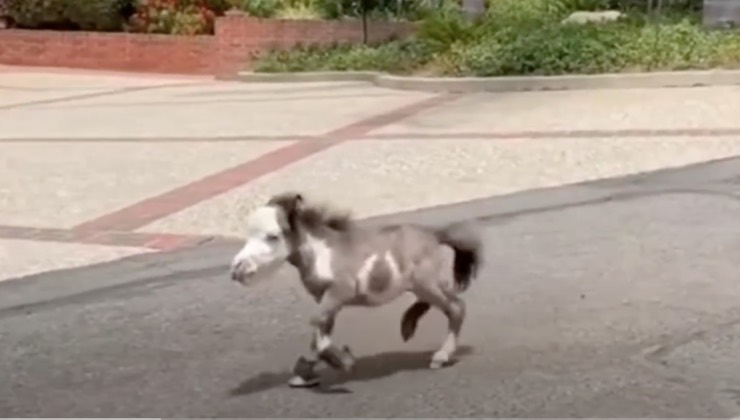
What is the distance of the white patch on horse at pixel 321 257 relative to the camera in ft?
17.4

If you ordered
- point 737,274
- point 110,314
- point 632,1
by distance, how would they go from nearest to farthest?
point 110,314 < point 737,274 < point 632,1

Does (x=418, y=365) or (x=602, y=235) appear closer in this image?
(x=418, y=365)

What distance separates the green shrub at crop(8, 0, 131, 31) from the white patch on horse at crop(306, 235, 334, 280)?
1967 cm

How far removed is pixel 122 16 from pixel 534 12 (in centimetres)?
689

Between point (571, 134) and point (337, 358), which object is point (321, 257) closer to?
point (337, 358)

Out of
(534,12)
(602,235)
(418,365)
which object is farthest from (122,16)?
(418,365)

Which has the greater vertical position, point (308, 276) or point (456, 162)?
point (308, 276)

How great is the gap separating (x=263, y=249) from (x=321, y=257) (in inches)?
9.0

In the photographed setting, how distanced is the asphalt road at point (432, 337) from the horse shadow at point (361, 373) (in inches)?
0.4

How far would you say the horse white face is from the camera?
203 inches

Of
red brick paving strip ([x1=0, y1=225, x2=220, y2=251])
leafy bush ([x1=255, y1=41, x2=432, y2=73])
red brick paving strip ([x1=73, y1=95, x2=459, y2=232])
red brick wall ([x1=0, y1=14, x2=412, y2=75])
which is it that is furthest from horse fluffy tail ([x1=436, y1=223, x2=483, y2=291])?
red brick wall ([x1=0, y1=14, x2=412, y2=75])

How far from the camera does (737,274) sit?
7312 mm

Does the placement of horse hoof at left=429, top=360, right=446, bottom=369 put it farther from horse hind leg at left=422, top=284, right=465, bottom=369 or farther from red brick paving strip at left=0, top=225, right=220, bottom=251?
red brick paving strip at left=0, top=225, right=220, bottom=251

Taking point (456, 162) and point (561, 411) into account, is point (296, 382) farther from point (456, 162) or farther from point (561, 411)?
point (456, 162)
